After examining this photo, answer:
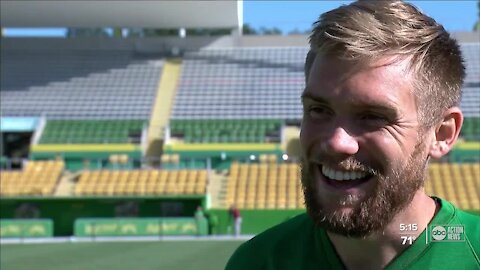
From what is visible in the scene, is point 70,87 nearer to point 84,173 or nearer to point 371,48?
point 84,173

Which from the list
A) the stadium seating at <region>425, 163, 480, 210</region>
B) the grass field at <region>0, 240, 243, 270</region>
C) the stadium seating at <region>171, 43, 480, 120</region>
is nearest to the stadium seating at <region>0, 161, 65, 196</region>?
the grass field at <region>0, 240, 243, 270</region>

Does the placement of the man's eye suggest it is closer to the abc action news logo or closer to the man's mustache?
the man's mustache

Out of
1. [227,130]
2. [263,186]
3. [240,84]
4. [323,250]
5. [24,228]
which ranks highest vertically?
[323,250]

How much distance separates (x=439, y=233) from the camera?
133cm

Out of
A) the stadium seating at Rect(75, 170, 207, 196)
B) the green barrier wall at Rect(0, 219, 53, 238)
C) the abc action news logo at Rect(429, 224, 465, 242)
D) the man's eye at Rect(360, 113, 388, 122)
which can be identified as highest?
the man's eye at Rect(360, 113, 388, 122)

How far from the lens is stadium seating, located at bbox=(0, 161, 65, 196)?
18.2 meters

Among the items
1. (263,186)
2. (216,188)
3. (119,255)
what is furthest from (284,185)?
(119,255)

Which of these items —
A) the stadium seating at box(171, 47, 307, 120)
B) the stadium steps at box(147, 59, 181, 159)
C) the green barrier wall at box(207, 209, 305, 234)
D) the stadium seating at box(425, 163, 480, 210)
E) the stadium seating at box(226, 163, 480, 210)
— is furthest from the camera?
the stadium seating at box(171, 47, 307, 120)

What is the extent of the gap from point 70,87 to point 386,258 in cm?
2592

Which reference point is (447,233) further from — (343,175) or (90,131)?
→ (90,131)

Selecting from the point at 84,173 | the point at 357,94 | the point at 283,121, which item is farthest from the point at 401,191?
the point at 283,121

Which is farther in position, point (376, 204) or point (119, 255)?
point (119, 255)

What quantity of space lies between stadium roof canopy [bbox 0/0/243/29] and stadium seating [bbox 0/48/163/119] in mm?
2098

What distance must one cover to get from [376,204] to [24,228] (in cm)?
1758
